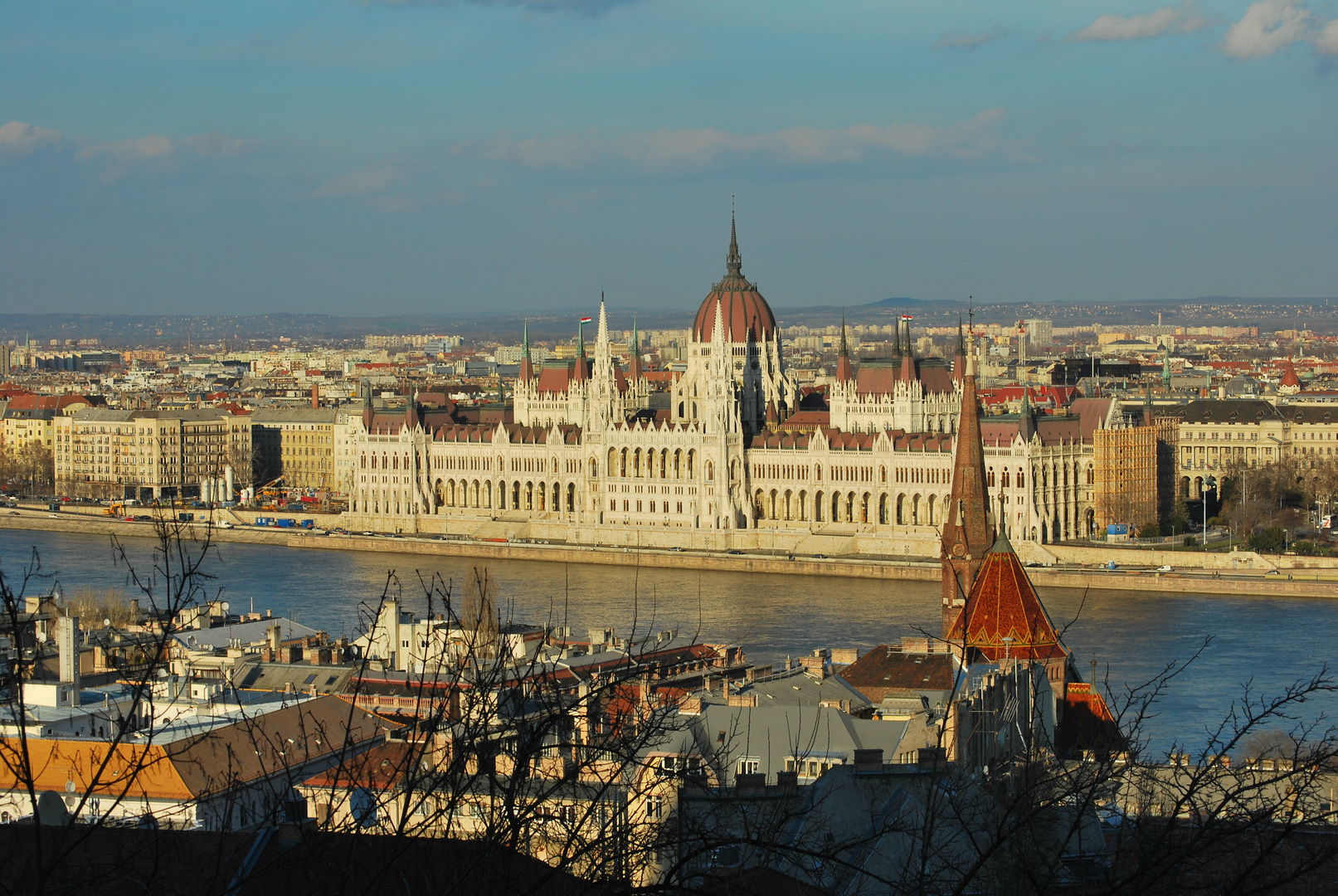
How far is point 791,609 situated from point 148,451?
4382cm

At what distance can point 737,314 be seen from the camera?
221ft

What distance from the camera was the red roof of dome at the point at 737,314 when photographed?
66.6 metres

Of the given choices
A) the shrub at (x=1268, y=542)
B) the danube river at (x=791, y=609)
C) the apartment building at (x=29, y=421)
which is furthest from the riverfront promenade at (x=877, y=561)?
the apartment building at (x=29, y=421)

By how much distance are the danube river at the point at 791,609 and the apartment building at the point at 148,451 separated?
2067 cm

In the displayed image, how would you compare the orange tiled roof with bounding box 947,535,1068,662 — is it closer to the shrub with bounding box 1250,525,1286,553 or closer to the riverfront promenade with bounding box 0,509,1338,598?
the riverfront promenade with bounding box 0,509,1338,598

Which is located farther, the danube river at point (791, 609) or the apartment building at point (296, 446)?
the apartment building at point (296, 446)

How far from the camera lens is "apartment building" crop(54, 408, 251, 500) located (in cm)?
8131

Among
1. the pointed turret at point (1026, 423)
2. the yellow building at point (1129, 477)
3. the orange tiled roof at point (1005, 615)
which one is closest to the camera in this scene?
the orange tiled roof at point (1005, 615)

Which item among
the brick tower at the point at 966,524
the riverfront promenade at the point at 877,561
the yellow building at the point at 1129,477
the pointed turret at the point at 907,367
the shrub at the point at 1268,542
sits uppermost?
the pointed turret at the point at 907,367

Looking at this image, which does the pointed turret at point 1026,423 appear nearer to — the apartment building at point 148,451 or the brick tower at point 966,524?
the brick tower at point 966,524

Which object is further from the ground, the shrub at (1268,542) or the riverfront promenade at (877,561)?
the shrub at (1268,542)

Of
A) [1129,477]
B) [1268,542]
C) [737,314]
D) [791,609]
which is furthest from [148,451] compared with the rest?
[1268,542]

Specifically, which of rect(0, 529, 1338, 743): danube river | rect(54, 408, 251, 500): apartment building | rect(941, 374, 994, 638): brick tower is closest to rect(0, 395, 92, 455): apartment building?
rect(54, 408, 251, 500): apartment building

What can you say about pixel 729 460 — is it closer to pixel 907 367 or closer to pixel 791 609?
pixel 907 367
